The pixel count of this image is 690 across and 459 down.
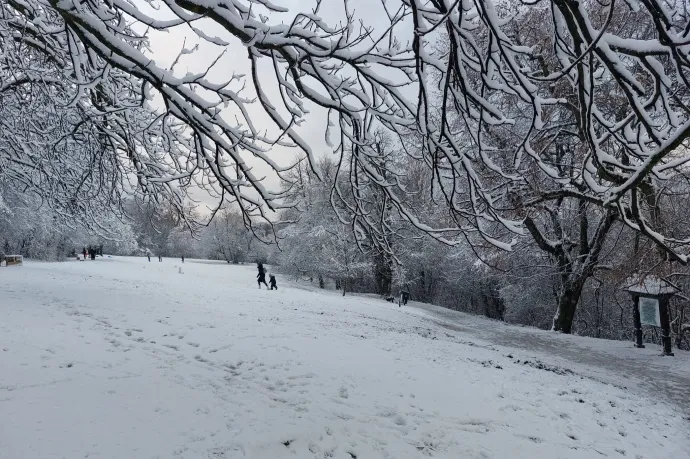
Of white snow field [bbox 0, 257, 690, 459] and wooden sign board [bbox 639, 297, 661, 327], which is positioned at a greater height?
wooden sign board [bbox 639, 297, 661, 327]

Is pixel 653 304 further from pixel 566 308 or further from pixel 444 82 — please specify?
pixel 444 82

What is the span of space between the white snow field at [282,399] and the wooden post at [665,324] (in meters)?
2.05

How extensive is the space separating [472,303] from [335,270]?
12845mm

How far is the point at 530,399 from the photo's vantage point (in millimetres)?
5633

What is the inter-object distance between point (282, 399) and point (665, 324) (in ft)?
31.4

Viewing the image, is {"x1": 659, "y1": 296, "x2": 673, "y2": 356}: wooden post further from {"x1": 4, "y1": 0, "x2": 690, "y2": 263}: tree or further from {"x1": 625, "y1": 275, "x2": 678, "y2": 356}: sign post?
{"x1": 4, "y1": 0, "x2": 690, "y2": 263}: tree

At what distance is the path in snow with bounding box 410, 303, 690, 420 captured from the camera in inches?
282

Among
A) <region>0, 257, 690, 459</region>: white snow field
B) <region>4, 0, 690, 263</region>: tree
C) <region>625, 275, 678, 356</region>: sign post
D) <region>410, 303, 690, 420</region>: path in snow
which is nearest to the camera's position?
<region>4, 0, 690, 263</region>: tree

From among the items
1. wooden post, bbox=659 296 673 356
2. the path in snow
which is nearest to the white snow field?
the path in snow

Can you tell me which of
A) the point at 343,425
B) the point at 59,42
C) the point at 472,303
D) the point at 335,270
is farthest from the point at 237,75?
the point at 472,303

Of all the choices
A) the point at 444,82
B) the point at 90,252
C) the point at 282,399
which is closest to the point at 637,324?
the point at 282,399

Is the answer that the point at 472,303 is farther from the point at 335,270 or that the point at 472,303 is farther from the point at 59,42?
the point at 59,42

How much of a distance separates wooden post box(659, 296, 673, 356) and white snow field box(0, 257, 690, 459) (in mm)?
2046

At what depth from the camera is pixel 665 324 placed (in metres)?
9.38
